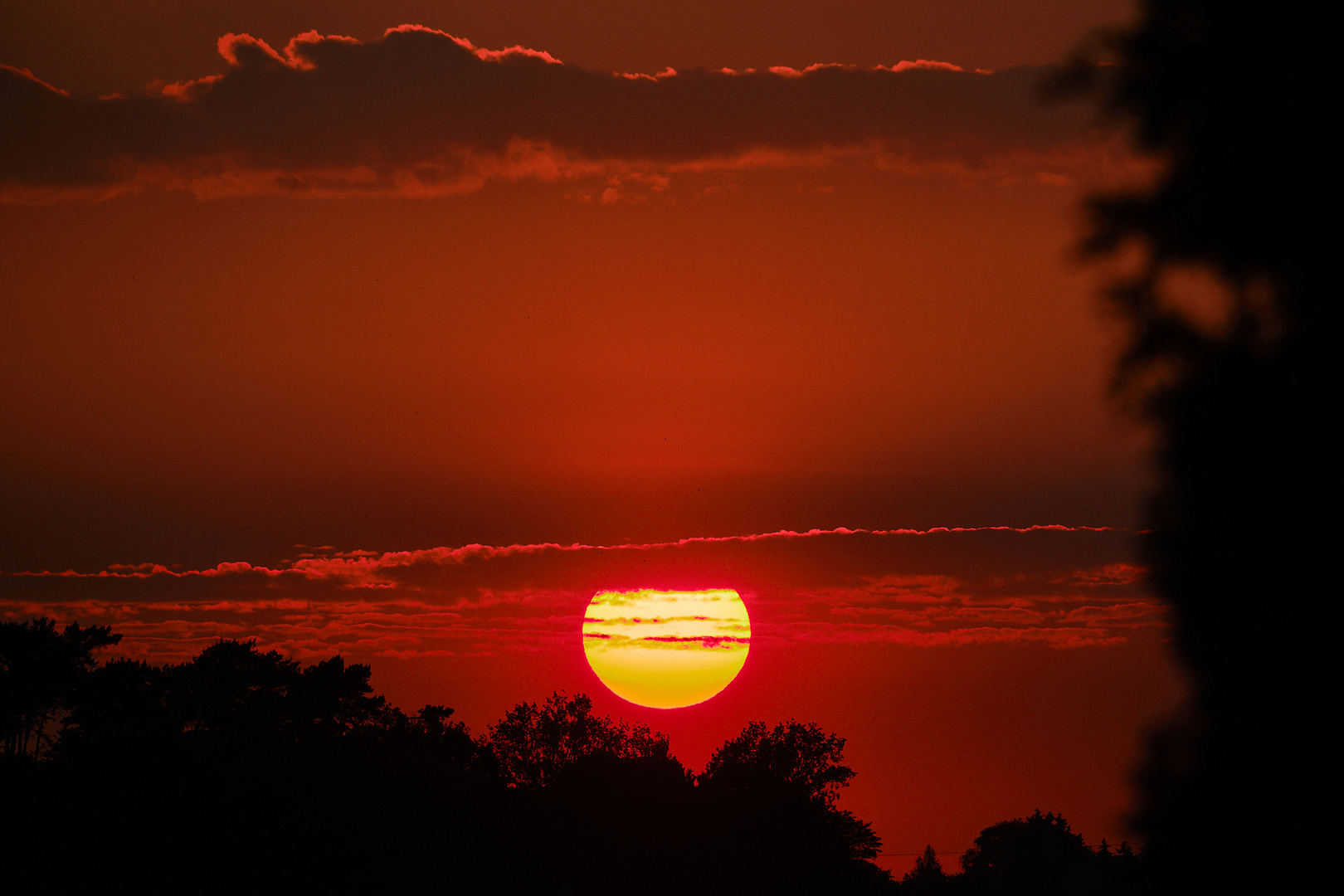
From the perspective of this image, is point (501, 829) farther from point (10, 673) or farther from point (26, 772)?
point (10, 673)

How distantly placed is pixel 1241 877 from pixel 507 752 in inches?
4185

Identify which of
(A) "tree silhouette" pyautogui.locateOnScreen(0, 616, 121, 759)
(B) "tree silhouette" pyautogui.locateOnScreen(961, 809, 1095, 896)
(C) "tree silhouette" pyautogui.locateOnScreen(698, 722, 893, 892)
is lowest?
(B) "tree silhouette" pyautogui.locateOnScreen(961, 809, 1095, 896)

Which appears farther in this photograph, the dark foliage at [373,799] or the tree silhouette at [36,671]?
the tree silhouette at [36,671]

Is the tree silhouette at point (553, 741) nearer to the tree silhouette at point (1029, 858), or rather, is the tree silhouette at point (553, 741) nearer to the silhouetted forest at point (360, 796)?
the silhouetted forest at point (360, 796)

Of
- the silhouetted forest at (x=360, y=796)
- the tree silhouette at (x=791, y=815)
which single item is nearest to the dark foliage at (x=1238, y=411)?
the silhouetted forest at (x=360, y=796)

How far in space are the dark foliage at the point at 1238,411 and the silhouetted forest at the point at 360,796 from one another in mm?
1438

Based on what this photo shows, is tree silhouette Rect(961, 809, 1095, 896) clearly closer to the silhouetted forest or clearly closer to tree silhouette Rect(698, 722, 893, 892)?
the silhouetted forest

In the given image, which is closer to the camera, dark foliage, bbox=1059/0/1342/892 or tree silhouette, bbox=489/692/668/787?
dark foliage, bbox=1059/0/1342/892

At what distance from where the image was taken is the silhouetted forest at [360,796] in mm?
40781

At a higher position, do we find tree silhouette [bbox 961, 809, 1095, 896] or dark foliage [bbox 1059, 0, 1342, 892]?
dark foliage [bbox 1059, 0, 1342, 892]

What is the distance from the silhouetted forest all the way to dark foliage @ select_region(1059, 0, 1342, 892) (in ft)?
4.72

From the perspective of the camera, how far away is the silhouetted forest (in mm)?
40781

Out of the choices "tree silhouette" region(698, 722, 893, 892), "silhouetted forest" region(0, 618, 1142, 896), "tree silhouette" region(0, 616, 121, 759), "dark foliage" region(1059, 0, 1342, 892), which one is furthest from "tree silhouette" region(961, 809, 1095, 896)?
"dark foliage" region(1059, 0, 1342, 892)

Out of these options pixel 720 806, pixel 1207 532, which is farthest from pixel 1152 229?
pixel 720 806
